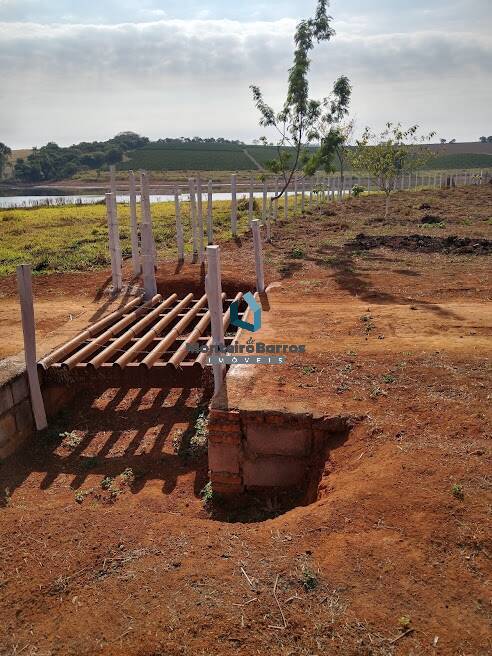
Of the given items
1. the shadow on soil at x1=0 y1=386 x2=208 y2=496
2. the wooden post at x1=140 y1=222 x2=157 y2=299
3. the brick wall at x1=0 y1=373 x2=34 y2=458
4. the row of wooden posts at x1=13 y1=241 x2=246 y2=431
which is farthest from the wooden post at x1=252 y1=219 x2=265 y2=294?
the brick wall at x1=0 y1=373 x2=34 y2=458

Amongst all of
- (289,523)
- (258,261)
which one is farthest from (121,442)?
(258,261)

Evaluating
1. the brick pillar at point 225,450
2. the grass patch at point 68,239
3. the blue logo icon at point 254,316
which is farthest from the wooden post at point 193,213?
the brick pillar at point 225,450

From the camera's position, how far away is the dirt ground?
249 cm

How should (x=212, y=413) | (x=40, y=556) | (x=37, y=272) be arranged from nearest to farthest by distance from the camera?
(x=40, y=556)
(x=212, y=413)
(x=37, y=272)

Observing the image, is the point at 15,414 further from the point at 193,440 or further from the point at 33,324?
the point at 193,440

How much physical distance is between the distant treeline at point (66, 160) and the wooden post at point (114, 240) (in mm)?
51796

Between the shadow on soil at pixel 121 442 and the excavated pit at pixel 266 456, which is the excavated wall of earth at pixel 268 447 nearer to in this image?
the excavated pit at pixel 266 456

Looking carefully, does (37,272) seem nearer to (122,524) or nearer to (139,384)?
(139,384)

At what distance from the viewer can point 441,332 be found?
5.80 meters

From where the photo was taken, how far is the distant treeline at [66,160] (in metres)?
58.9

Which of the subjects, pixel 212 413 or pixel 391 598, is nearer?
pixel 391 598

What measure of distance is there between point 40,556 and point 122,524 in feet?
1.74

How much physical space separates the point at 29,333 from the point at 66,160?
67.0 meters

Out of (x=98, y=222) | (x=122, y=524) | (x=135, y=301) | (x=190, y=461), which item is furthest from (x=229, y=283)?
(x=98, y=222)
